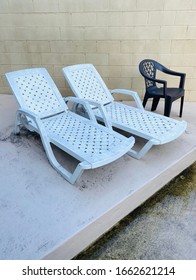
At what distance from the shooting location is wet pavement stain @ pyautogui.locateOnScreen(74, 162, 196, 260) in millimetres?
1730

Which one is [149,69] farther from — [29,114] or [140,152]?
[29,114]

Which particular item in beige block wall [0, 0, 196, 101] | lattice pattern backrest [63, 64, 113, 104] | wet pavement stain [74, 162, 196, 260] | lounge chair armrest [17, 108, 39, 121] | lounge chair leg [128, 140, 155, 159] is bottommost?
wet pavement stain [74, 162, 196, 260]

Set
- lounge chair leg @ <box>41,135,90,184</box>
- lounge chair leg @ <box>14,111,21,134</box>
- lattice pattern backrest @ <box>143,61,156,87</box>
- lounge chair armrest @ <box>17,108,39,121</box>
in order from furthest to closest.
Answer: lattice pattern backrest @ <box>143,61,156,87</box>
lounge chair leg @ <box>14,111,21,134</box>
lounge chair armrest @ <box>17,108,39,121</box>
lounge chair leg @ <box>41,135,90,184</box>

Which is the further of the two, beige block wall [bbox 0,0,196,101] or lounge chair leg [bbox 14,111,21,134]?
beige block wall [bbox 0,0,196,101]

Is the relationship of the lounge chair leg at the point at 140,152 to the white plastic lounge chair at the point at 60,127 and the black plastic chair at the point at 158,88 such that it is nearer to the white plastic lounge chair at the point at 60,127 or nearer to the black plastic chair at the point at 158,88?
the white plastic lounge chair at the point at 60,127

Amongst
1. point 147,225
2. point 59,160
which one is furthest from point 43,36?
point 147,225

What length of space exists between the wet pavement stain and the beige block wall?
2296 millimetres

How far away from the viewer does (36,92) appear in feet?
9.31

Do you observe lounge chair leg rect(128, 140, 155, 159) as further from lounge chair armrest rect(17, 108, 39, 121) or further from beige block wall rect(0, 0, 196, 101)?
beige block wall rect(0, 0, 196, 101)

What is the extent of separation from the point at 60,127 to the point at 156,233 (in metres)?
1.43

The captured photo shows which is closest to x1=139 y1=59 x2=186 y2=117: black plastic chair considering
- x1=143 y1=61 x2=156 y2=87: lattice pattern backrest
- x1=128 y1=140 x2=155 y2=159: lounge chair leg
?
x1=143 y1=61 x2=156 y2=87: lattice pattern backrest

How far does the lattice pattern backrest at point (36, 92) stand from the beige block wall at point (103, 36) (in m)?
0.98

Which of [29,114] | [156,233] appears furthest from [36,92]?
[156,233]

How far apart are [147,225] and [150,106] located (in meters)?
2.24
